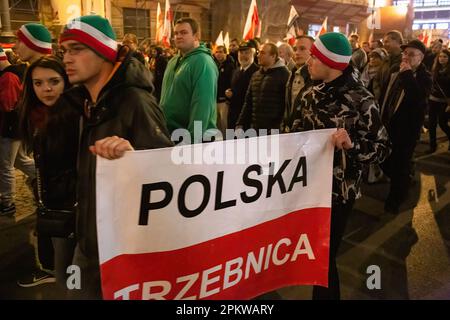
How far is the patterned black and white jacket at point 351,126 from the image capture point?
2.73 meters

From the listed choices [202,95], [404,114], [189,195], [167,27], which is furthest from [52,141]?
[167,27]

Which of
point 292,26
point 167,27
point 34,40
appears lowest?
point 34,40

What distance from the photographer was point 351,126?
2.74 m

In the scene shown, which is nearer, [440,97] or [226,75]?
[440,97]

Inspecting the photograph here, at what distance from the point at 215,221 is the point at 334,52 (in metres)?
1.49

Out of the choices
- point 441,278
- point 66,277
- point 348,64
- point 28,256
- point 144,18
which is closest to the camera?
point 66,277

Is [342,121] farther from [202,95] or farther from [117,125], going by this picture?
[117,125]

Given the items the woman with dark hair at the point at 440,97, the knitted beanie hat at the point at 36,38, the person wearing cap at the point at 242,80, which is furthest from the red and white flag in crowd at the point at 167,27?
the knitted beanie hat at the point at 36,38

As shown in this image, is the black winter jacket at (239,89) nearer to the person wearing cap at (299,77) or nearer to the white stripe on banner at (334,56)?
the person wearing cap at (299,77)

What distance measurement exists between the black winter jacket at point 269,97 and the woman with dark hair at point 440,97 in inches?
158

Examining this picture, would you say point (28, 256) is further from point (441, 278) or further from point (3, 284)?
point (441, 278)

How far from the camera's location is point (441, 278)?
353cm

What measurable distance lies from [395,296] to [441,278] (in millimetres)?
557
